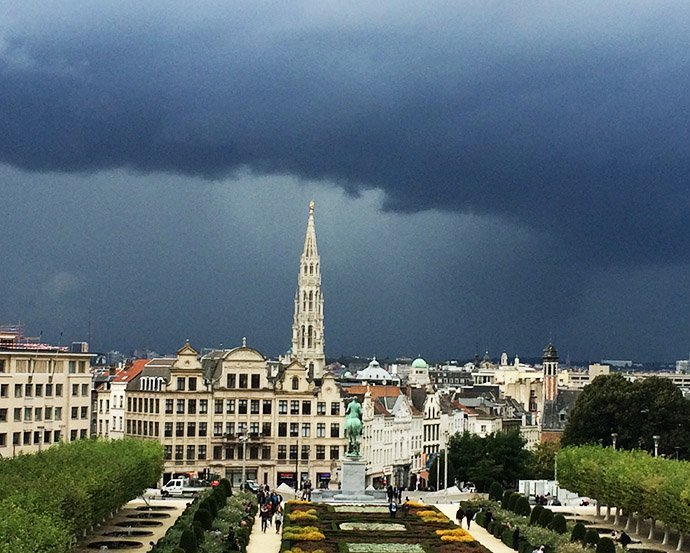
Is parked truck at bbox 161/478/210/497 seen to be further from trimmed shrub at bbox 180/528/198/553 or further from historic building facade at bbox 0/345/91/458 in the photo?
trimmed shrub at bbox 180/528/198/553

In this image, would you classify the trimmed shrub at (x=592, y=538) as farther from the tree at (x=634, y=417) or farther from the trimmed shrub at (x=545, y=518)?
the tree at (x=634, y=417)

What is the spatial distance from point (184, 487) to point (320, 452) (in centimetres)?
2359

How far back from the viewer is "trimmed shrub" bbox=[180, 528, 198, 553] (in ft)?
203

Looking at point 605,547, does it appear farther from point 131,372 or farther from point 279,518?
point 131,372

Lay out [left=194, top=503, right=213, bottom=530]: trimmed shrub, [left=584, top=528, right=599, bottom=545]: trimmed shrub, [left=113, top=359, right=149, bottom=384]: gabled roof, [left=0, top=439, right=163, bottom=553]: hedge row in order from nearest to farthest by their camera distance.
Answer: [left=0, top=439, right=163, bottom=553]: hedge row
[left=584, top=528, right=599, bottom=545]: trimmed shrub
[left=194, top=503, right=213, bottom=530]: trimmed shrub
[left=113, top=359, right=149, bottom=384]: gabled roof

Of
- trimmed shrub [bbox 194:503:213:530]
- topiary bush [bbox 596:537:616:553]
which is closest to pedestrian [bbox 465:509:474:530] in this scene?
trimmed shrub [bbox 194:503:213:530]

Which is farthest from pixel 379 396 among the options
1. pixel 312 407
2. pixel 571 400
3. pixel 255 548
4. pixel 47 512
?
pixel 47 512

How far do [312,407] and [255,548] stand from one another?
65590 millimetres

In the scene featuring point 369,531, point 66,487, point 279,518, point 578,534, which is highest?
point 66,487

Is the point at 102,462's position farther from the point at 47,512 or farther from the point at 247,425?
the point at 247,425

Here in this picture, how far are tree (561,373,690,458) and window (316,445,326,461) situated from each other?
2353 cm

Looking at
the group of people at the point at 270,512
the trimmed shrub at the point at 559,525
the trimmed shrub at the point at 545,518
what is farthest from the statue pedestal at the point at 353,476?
the trimmed shrub at the point at 559,525

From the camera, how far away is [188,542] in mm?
62375

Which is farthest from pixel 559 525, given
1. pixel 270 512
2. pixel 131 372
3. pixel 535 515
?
pixel 131 372
